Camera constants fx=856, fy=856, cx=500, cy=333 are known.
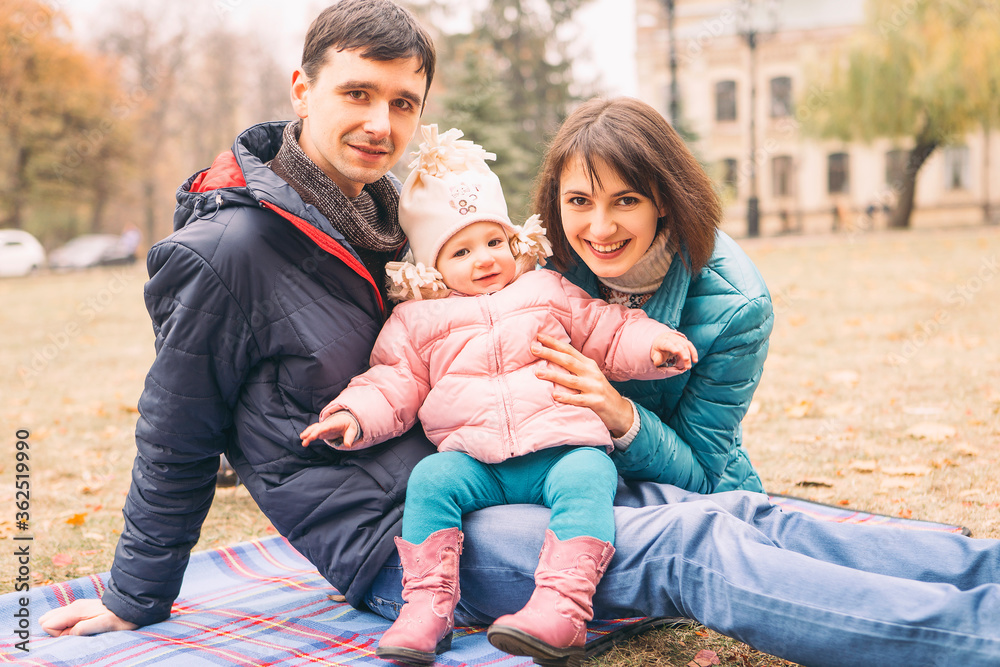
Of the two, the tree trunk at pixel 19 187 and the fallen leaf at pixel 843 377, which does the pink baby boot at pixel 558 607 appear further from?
the tree trunk at pixel 19 187

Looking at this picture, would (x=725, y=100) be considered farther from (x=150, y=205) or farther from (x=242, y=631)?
(x=242, y=631)

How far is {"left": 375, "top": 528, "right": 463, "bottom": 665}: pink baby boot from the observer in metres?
2.12

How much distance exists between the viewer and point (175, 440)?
7.87 feet

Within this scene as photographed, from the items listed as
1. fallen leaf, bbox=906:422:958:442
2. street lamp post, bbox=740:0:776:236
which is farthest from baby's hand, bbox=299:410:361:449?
street lamp post, bbox=740:0:776:236

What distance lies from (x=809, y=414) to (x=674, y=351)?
11.5 ft

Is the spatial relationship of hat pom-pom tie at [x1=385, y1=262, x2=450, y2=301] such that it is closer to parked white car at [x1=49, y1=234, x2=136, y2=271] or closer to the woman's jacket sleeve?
the woman's jacket sleeve

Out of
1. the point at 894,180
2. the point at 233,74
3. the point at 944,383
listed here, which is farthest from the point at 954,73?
the point at 233,74

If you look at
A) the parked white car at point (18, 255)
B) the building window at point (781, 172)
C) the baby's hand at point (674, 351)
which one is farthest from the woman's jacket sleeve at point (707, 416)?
the building window at point (781, 172)

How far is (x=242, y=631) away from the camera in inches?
103

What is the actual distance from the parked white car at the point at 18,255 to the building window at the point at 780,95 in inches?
999

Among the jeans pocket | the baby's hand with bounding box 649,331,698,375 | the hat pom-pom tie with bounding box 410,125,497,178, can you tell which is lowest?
the jeans pocket

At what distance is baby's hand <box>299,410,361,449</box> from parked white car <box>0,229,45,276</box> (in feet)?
75.9

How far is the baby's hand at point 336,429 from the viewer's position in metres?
2.28

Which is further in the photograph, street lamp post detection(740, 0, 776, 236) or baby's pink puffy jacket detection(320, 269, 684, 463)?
street lamp post detection(740, 0, 776, 236)
